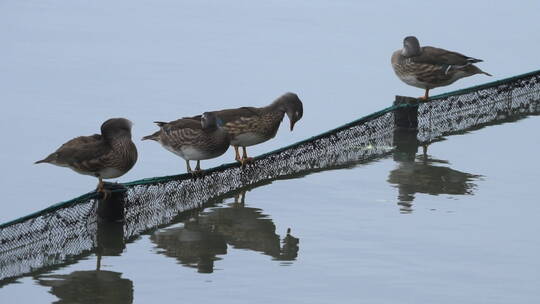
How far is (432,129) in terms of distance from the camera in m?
19.3

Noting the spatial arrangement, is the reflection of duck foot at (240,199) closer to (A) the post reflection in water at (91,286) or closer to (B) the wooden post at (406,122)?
(A) the post reflection in water at (91,286)

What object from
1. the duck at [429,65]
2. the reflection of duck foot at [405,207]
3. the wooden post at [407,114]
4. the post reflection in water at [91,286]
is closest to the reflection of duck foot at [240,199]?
the reflection of duck foot at [405,207]

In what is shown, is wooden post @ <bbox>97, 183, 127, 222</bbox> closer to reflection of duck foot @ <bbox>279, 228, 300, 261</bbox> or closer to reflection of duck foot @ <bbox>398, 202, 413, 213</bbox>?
reflection of duck foot @ <bbox>279, 228, 300, 261</bbox>

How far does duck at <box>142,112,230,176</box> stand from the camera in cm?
1399

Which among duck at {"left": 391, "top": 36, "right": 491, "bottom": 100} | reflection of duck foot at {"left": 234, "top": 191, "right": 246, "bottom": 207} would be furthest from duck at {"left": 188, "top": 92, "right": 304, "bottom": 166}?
duck at {"left": 391, "top": 36, "right": 491, "bottom": 100}

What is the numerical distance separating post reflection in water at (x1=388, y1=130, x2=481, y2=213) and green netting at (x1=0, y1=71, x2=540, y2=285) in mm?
442

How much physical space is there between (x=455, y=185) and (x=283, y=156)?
224cm

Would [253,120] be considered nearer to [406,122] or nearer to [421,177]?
[421,177]

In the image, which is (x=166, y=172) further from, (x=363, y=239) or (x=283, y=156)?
(x=363, y=239)

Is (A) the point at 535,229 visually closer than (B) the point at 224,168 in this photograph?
Yes

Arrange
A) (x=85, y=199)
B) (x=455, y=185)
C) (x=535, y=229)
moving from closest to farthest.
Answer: (x=85, y=199)
(x=535, y=229)
(x=455, y=185)

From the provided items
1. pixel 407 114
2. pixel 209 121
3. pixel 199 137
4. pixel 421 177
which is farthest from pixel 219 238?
pixel 407 114

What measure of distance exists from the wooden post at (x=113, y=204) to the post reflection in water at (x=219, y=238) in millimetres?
444

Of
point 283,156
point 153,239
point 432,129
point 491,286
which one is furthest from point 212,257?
point 432,129
